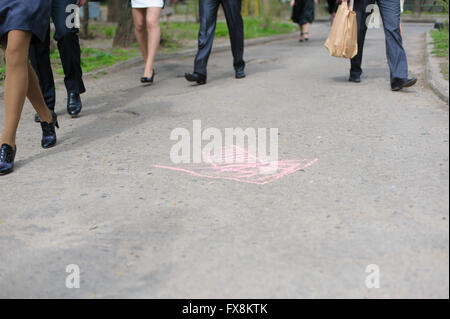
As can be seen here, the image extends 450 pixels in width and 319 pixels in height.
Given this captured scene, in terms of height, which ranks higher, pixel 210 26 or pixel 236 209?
pixel 210 26

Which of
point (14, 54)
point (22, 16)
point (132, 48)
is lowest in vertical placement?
point (132, 48)

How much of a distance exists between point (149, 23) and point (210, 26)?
0.74m

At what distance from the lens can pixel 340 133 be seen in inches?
195

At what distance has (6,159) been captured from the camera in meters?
4.32

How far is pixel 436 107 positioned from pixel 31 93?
11.9ft

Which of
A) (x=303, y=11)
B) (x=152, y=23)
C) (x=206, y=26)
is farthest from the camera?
(x=303, y=11)

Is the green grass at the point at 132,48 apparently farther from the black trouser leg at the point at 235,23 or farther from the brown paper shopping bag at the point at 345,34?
the brown paper shopping bag at the point at 345,34

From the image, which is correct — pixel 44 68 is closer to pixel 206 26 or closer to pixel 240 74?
pixel 206 26

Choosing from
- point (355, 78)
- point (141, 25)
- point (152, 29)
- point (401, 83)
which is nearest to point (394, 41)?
point (401, 83)

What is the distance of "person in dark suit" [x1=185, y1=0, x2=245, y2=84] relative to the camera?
24.7 feet

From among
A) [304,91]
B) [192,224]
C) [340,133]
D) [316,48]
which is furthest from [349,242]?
[316,48]

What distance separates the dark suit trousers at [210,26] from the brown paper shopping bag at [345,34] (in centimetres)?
139

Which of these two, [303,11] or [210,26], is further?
[303,11]

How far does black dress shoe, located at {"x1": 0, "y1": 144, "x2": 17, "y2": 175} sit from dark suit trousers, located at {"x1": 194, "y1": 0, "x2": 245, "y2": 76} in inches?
143
